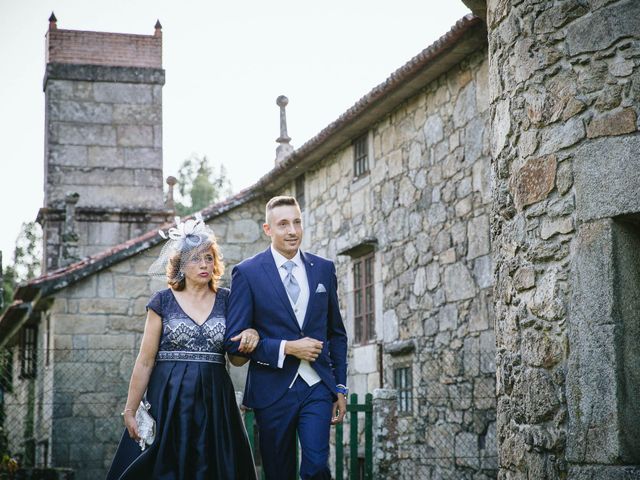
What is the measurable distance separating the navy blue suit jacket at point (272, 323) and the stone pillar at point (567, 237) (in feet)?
3.59

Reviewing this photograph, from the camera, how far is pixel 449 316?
33.5ft

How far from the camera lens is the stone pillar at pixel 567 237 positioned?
191 inches

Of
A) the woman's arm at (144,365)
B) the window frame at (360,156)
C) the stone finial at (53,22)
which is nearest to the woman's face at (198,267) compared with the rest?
the woman's arm at (144,365)

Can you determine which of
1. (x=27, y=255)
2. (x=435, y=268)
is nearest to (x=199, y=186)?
(x=27, y=255)

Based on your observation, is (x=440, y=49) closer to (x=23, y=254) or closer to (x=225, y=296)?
(x=225, y=296)

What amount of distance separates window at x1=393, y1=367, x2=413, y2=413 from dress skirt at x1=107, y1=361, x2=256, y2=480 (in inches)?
230

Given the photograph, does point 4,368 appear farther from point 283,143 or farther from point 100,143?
point 100,143

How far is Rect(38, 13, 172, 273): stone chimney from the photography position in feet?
64.0

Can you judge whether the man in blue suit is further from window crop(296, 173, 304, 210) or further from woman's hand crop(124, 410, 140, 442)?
window crop(296, 173, 304, 210)

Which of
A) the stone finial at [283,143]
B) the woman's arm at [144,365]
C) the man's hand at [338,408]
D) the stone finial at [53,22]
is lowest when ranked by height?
the man's hand at [338,408]

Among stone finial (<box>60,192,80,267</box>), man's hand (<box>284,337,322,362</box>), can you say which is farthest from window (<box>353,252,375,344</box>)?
man's hand (<box>284,337,322,362</box>)

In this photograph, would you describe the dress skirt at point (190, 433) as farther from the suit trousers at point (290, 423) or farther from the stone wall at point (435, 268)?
the stone wall at point (435, 268)

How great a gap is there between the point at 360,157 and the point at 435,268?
2.89 metres

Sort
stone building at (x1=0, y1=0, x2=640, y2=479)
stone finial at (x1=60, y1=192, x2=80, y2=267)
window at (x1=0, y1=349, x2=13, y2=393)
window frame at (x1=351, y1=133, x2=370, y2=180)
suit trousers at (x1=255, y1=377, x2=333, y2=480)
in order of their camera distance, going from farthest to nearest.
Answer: stone finial at (x1=60, y1=192, x2=80, y2=267) → window frame at (x1=351, y1=133, x2=370, y2=180) → window at (x1=0, y1=349, x2=13, y2=393) → stone building at (x1=0, y1=0, x2=640, y2=479) → suit trousers at (x1=255, y1=377, x2=333, y2=480)
